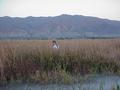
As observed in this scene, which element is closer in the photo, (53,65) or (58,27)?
(53,65)

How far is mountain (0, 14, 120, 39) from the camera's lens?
4294 inches

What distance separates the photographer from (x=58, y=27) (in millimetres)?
116125

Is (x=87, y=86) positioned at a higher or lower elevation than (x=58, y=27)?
higher

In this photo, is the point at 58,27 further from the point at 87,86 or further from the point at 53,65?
the point at 87,86

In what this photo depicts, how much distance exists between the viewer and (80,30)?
113750mm

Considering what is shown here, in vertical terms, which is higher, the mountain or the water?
the water

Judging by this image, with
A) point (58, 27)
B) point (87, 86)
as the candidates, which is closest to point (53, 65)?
point (87, 86)

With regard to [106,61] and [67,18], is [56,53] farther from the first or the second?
[67,18]

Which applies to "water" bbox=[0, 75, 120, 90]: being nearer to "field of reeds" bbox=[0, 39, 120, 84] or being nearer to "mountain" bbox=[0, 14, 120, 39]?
"field of reeds" bbox=[0, 39, 120, 84]

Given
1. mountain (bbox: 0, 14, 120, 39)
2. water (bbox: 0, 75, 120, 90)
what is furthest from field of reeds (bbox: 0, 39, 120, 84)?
mountain (bbox: 0, 14, 120, 39)

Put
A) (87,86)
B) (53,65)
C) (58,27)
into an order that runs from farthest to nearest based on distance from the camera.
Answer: (58,27) < (53,65) < (87,86)

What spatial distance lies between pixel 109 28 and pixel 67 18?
2081cm

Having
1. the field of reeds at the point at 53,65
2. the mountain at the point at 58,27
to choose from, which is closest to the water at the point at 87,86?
the field of reeds at the point at 53,65

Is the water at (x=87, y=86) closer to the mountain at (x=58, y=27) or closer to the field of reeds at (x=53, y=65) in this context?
the field of reeds at (x=53, y=65)
